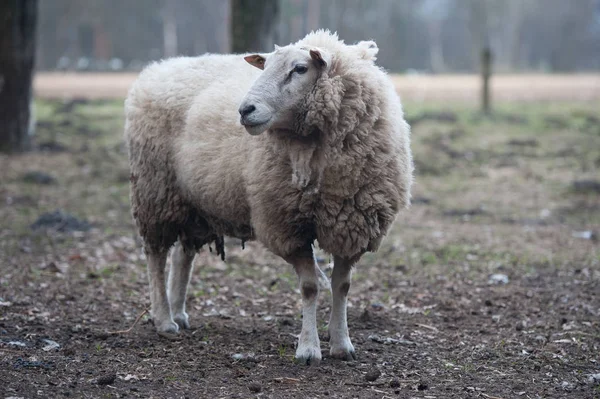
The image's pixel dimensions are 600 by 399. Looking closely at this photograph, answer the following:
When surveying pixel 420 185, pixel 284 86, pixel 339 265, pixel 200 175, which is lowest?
pixel 420 185

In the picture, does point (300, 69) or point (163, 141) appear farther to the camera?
point (163, 141)

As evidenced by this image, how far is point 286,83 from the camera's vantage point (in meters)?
4.85

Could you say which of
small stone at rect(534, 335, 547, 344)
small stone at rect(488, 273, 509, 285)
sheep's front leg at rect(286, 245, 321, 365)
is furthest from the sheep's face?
small stone at rect(488, 273, 509, 285)

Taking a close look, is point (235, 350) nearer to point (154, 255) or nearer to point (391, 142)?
point (154, 255)

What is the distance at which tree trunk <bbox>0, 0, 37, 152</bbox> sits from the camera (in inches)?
475

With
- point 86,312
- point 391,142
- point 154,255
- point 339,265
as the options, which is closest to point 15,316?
point 86,312

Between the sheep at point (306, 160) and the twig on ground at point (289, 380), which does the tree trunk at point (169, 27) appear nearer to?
the sheep at point (306, 160)

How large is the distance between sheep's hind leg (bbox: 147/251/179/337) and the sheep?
1cm

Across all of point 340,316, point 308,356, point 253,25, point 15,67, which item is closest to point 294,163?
point 340,316

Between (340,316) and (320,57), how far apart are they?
5.26 feet

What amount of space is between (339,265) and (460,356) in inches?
37.5

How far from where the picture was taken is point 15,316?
5730 mm

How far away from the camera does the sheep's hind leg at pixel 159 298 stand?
569 cm

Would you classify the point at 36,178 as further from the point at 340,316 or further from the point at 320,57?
the point at 320,57
